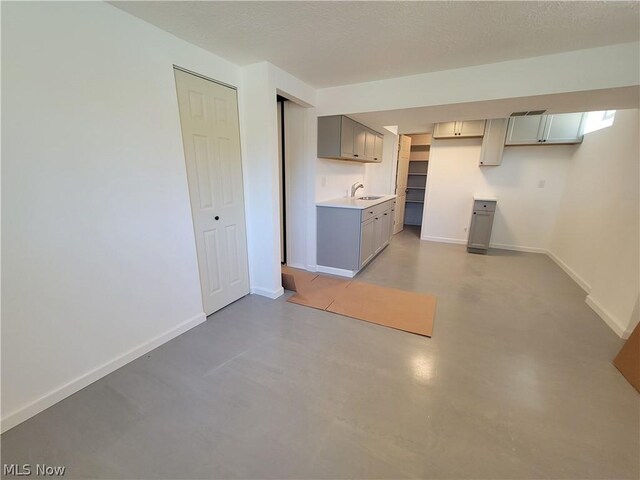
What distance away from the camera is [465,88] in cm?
243

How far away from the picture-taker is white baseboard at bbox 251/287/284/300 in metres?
2.90

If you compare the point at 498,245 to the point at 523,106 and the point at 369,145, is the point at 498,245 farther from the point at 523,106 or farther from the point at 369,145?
the point at 369,145

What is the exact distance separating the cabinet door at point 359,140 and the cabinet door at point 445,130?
170 centimetres

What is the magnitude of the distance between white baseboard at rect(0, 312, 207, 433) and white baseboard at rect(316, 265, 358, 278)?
6.08 feet

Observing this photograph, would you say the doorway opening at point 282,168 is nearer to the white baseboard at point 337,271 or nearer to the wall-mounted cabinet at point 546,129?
the white baseboard at point 337,271

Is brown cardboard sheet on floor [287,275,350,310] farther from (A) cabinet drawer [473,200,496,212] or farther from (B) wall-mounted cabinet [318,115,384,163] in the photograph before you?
(A) cabinet drawer [473,200,496,212]

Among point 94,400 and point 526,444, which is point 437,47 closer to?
point 526,444

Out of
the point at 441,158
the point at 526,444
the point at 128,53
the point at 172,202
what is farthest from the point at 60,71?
the point at 441,158

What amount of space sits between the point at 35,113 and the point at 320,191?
8.83 feet

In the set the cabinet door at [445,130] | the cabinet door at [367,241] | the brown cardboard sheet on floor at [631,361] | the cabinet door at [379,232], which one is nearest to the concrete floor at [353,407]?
the brown cardboard sheet on floor at [631,361]

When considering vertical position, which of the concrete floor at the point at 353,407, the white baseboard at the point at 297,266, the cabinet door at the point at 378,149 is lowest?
the concrete floor at the point at 353,407

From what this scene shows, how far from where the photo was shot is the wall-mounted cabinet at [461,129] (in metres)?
4.38

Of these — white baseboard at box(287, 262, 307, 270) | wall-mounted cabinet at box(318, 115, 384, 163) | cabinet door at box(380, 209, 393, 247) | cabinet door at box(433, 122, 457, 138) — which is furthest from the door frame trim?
cabinet door at box(433, 122, 457, 138)

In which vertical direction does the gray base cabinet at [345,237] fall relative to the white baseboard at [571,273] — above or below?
above
